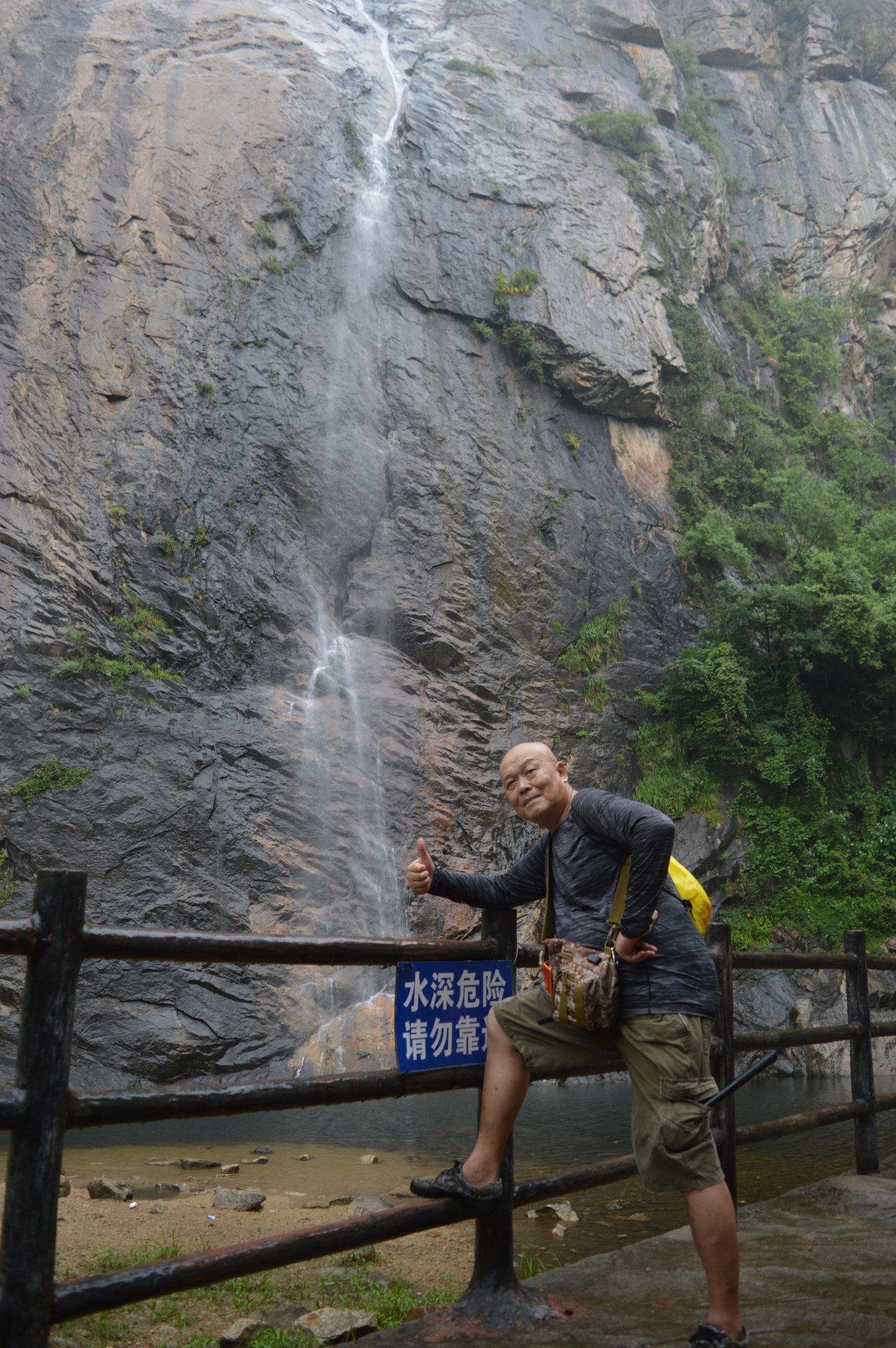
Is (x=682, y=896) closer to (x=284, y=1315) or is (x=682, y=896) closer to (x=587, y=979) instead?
(x=587, y=979)

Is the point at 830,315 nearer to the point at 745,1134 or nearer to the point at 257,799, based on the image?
the point at 257,799

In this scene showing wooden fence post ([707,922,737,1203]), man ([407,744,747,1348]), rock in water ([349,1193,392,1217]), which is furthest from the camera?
rock in water ([349,1193,392,1217])

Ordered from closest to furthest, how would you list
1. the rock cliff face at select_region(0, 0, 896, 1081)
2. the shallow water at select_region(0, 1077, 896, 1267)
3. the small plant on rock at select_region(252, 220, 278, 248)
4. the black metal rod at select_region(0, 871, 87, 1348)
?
the black metal rod at select_region(0, 871, 87, 1348)
the shallow water at select_region(0, 1077, 896, 1267)
the rock cliff face at select_region(0, 0, 896, 1081)
the small plant on rock at select_region(252, 220, 278, 248)

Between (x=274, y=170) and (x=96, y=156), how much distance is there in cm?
328

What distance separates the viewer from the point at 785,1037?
4.25m

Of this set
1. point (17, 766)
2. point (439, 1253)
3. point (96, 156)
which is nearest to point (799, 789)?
point (17, 766)

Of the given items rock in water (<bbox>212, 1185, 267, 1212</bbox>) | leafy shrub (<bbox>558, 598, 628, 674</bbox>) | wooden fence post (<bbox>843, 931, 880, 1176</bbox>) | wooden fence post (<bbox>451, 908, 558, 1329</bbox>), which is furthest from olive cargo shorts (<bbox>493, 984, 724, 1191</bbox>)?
leafy shrub (<bbox>558, 598, 628, 674</bbox>)

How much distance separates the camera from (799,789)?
16.3 metres

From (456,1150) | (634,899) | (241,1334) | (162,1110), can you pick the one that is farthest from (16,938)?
(456,1150)

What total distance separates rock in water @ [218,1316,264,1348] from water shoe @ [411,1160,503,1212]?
0.85 m

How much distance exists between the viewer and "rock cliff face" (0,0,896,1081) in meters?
12.8

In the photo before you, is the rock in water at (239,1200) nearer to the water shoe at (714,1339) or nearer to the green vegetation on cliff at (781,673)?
the water shoe at (714,1339)

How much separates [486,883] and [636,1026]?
676 millimetres

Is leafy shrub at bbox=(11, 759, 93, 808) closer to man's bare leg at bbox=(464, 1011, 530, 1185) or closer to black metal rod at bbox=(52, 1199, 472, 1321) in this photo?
black metal rod at bbox=(52, 1199, 472, 1321)
